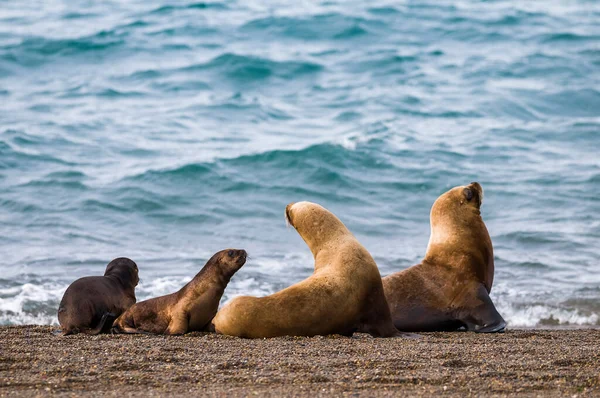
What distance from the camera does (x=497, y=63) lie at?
23.9 m

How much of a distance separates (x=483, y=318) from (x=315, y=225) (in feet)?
5.38

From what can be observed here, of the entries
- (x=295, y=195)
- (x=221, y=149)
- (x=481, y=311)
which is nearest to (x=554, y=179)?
(x=295, y=195)

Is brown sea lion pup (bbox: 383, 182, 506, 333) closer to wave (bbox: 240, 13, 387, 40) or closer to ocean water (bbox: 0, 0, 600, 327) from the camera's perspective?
ocean water (bbox: 0, 0, 600, 327)

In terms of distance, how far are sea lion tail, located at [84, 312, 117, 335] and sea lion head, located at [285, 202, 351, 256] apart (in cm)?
173

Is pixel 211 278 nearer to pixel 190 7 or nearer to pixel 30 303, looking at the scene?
pixel 30 303

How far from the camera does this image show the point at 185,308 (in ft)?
24.5

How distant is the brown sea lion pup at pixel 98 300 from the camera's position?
7312 millimetres

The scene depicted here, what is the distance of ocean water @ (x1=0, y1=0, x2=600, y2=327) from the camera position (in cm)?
1153

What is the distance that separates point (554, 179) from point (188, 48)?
1235cm

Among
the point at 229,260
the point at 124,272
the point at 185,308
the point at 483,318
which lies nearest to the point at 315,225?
the point at 229,260

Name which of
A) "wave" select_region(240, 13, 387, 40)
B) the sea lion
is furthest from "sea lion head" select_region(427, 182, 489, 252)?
"wave" select_region(240, 13, 387, 40)

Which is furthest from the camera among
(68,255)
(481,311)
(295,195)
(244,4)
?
(244,4)

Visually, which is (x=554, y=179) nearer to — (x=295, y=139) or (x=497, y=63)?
(x=295, y=139)

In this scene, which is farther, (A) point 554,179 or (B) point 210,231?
(A) point 554,179
